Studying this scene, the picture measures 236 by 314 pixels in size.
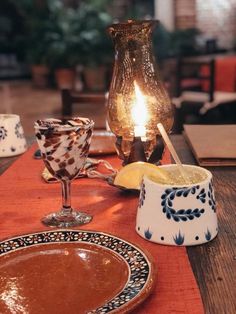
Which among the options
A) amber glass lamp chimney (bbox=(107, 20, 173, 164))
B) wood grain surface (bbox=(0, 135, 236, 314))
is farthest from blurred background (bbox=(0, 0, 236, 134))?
wood grain surface (bbox=(0, 135, 236, 314))

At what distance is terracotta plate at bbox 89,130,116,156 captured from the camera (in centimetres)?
126

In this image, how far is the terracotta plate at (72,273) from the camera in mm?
538

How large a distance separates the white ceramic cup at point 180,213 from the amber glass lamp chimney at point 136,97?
0.33 meters

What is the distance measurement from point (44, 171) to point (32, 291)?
0.56m

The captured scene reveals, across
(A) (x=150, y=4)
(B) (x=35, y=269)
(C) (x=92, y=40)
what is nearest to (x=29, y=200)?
(B) (x=35, y=269)

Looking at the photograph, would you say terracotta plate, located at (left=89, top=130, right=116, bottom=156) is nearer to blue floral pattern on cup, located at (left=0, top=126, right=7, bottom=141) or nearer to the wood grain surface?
blue floral pattern on cup, located at (left=0, top=126, right=7, bottom=141)

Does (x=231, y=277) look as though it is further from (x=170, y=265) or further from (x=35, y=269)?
(x=35, y=269)

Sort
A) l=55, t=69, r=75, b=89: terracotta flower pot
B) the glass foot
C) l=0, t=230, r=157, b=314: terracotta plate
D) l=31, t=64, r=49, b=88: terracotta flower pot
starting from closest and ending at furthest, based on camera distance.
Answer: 1. l=0, t=230, r=157, b=314: terracotta plate
2. the glass foot
3. l=55, t=69, r=75, b=89: terracotta flower pot
4. l=31, t=64, r=49, b=88: terracotta flower pot

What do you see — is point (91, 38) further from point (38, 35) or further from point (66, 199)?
point (66, 199)

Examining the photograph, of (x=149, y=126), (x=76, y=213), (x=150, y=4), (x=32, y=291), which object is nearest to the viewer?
(x=32, y=291)

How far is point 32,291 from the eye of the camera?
572mm

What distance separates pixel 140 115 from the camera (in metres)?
1.06

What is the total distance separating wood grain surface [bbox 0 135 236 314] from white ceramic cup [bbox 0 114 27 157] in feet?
1.85

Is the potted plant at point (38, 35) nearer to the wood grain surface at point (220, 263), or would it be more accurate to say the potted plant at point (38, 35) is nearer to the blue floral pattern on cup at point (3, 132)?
the blue floral pattern on cup at point (3, 132)
